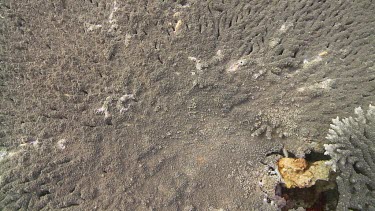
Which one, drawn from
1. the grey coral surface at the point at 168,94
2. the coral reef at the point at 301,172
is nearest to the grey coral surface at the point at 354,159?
the coral reef at the point at 301,172

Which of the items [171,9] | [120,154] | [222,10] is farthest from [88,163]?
[222,10]

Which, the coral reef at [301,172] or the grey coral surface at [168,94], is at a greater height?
the grey coral surface at [168,94]

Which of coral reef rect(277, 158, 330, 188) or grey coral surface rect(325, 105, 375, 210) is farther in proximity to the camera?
coral reef rect(277, 158, 330, 188)

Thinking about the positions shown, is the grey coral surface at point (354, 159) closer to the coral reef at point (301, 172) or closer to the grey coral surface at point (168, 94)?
the coral reef at point (301, 172)

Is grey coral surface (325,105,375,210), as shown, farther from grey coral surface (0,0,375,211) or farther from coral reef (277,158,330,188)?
grey coral surface (0,0,375,211)

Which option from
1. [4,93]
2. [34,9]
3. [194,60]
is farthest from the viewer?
[34,9]

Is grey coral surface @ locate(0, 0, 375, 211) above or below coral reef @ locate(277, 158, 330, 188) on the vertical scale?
above

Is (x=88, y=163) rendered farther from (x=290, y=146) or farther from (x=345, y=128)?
(x=345, y=128)

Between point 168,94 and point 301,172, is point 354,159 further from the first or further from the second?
point 168,94

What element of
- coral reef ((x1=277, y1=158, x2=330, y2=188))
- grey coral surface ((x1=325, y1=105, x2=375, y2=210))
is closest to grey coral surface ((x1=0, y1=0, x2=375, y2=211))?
coral reef ((x1=277, y1=158, x2=330, y2=188))
